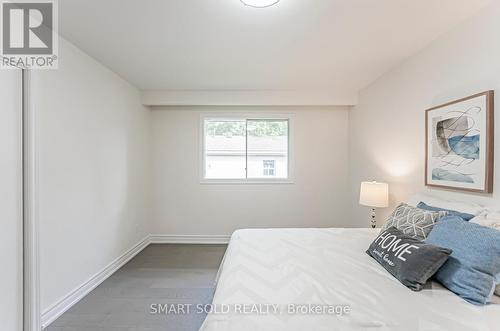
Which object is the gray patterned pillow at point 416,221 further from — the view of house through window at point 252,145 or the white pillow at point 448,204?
the view of house through window at point 252,145

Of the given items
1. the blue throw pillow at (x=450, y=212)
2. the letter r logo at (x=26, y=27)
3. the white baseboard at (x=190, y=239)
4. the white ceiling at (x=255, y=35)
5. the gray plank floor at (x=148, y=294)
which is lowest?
the gray plank floor at (x=148, y=294)

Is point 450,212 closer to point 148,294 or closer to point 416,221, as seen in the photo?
point 416,221

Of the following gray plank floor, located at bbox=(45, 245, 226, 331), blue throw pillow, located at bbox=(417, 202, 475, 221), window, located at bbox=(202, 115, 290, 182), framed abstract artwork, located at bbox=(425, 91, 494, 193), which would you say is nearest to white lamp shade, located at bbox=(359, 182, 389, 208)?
framed abstract artwork, located at bbox=(425, 91, 494, 193)

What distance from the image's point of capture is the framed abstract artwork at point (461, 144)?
173 centimetres

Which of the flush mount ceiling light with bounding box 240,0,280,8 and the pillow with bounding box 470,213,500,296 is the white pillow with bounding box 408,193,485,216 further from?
the flush mount ceiling light with bounding box 240,0,280,8

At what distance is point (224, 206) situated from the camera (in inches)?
163

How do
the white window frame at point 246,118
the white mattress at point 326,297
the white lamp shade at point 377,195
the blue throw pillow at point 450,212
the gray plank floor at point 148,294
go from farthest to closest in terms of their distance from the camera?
the white window frame at point 246,118 → the white lamp shade at point 377,195 → the gray plank floor at point 148,294 → the blue throw pillow at point 450,212 → the white mattress at point 326,297

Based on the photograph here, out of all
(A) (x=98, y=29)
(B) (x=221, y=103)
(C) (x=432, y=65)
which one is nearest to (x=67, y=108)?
(A) (x=98, y=29)

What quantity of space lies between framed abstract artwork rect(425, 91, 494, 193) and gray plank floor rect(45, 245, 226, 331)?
7.96 feet

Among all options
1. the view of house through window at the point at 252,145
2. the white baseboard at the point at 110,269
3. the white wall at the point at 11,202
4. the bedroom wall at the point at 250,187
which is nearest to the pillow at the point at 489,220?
the bedroom wall at the point at 250,187

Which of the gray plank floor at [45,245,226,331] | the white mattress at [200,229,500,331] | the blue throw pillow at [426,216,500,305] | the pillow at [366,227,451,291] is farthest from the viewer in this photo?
the gray plank floor at [45,245,226,331]

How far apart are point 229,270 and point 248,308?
0.43m

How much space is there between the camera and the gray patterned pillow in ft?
5.68

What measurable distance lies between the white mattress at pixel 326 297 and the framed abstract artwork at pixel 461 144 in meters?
0.97
